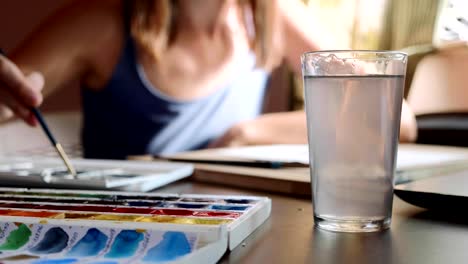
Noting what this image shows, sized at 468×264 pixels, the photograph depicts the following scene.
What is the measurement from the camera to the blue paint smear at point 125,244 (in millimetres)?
331

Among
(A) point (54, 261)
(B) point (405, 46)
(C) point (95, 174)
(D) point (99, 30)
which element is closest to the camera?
(A) point (54, 261)

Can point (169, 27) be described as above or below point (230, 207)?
above

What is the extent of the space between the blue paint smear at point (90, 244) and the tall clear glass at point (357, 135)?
0.56ft

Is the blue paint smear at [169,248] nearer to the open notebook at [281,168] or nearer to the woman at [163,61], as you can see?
the open notebook at [281,168]

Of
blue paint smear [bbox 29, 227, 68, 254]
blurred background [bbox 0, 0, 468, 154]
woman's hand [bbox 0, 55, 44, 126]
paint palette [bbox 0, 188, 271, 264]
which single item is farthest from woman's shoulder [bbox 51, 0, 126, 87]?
blue paint smear [bbox 29, 227, 68, 254]

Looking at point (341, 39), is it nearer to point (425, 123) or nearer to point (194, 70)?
point (425, 123)

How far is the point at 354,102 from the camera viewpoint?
436mm

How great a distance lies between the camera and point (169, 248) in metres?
0.34

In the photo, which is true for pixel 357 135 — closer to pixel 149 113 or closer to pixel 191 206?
pixel 191 206

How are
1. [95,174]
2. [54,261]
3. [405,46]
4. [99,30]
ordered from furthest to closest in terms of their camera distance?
1. [405,46]
2. [99,30]
3. [95,174]
4. [54,261]

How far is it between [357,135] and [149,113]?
110 cm

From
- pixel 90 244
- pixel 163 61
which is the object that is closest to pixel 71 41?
pixel 163 61

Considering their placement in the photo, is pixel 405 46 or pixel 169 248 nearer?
pixel 169 248

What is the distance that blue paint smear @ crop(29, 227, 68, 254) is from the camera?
0.35 meters
